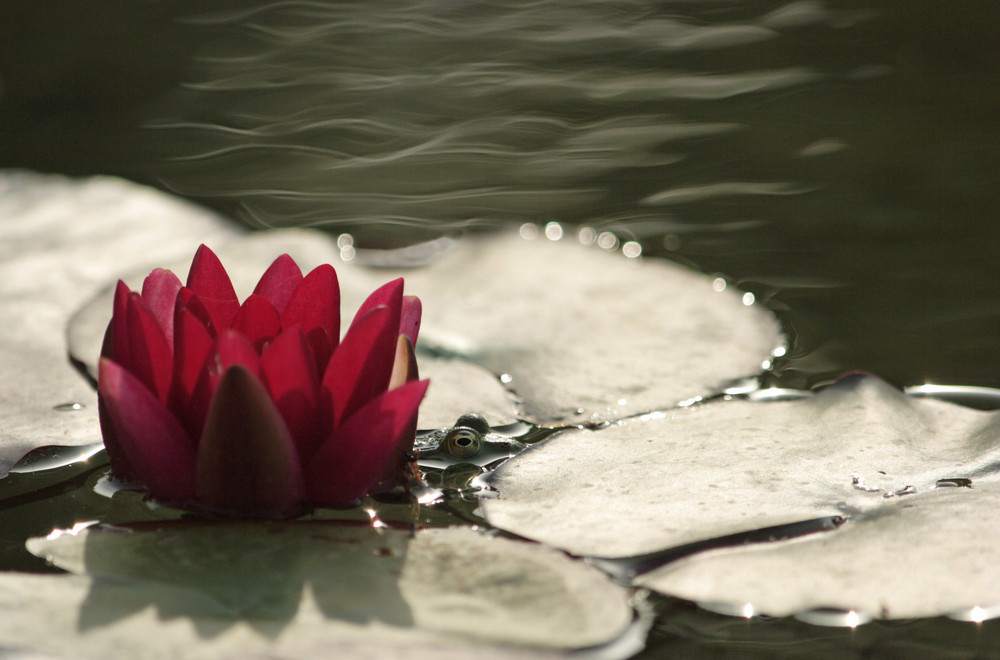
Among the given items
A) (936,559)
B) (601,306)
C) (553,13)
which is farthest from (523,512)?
(553,13)

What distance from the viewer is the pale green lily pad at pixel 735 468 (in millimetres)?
1095

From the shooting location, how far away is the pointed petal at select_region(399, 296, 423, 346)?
1263mm

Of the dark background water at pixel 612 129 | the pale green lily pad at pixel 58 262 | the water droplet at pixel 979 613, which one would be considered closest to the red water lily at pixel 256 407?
the pale green lily pad at pixel 58 262

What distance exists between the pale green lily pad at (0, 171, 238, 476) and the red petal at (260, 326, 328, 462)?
394 mm

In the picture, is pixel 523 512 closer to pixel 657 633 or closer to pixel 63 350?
pixel 657 633

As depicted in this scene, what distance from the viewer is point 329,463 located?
1133mm

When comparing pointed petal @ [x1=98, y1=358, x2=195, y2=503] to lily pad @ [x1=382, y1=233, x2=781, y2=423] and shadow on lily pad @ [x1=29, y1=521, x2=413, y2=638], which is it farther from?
lily pad @ [x1=382, y1=233, x2=781, y2=423]

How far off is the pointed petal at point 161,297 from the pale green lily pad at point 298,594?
0.28 meters

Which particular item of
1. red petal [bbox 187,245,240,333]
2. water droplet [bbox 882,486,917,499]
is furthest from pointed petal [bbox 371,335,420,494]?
water droplet [bbox 882,486,917,499]

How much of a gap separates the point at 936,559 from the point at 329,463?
2.21 feet

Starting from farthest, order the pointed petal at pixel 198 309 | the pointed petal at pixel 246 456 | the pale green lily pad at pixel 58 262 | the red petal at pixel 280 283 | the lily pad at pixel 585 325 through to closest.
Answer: the lily pad at pixel 585 325 < the pale green lily pad at pixel 58 262 < the red petal at pixel 280 283 < the pointed petal at pixel 198 309 < the pointed petal at pixel 246 456

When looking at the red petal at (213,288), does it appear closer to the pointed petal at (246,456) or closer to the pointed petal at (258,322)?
the pointed petal at (258,322)

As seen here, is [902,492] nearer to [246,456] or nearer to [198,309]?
Answer: [246,456]

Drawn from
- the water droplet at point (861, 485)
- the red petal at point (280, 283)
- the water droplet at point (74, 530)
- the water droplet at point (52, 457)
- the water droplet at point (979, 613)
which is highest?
the red petal at point (280, 283)
